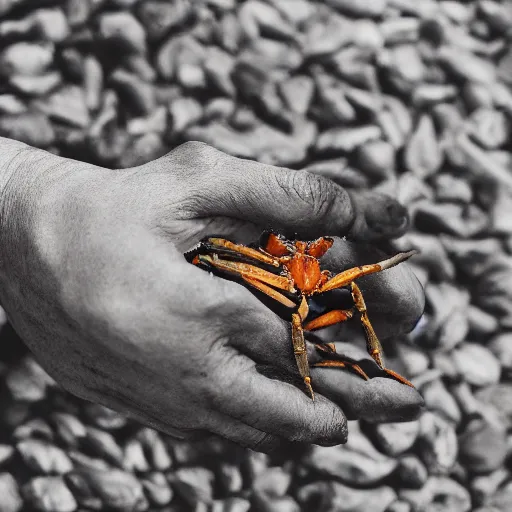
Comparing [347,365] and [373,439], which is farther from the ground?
[347,365]

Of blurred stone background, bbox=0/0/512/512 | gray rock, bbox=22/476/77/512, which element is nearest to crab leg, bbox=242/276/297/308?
blurred stone background, bbox=0/0/512/512

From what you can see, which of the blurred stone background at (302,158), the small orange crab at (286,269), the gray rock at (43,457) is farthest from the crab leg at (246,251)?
the gray rock at (43,457)

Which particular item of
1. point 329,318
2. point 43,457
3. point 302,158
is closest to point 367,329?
point 329,318

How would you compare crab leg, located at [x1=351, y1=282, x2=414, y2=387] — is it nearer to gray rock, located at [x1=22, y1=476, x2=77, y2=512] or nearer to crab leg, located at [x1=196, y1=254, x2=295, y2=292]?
crab leg, located at [x1=196, y1=254, x2=295, y2=292]

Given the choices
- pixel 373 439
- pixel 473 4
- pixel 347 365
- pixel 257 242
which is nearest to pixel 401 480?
pixel 373 439

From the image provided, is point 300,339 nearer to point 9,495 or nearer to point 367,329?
point 367,329

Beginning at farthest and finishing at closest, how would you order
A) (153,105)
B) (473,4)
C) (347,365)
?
(473,4), (153,105), (347,365)

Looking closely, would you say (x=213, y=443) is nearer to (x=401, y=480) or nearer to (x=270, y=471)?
(x=270, y=471)

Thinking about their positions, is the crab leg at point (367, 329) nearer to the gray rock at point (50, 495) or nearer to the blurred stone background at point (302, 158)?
the blurred stone background at point (302, 158)
